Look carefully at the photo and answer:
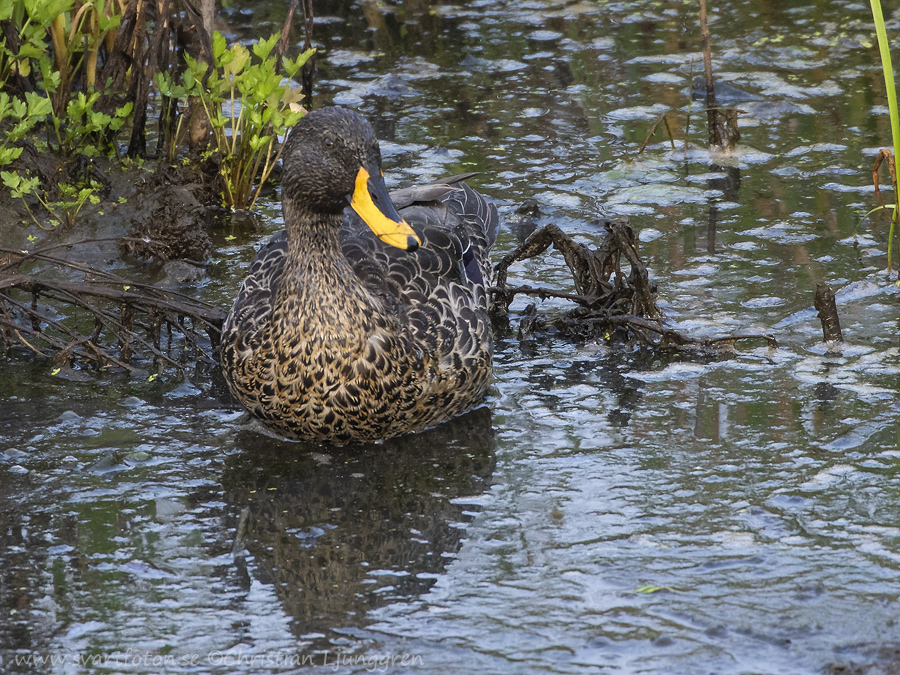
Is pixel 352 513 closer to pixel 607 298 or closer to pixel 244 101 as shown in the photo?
pixel 607 298

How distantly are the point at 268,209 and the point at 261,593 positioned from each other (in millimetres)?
3922

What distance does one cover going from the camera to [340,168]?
457 centimetres

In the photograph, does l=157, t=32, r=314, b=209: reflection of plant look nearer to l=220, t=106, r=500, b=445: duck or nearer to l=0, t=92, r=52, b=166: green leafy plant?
l=0, t=92, r=52, b=166: green leafy plant

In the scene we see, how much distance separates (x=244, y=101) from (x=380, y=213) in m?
2.43

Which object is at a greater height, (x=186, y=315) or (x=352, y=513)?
(x=186, y=315)

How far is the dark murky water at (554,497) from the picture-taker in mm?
3471

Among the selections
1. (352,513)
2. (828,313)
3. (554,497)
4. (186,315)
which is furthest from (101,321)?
(828,313)

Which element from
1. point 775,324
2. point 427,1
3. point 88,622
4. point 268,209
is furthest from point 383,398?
point 427,1

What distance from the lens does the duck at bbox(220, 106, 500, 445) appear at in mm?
4555

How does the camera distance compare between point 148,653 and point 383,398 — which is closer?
point 148,653

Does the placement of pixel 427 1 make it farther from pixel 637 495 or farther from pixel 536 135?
pixel 637 495

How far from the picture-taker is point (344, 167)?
15.0 ft

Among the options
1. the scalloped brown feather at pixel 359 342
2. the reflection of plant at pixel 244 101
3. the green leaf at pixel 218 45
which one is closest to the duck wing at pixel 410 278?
the scalloped brown feather at pixel 359 342

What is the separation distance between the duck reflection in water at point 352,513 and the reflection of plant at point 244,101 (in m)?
2.49
